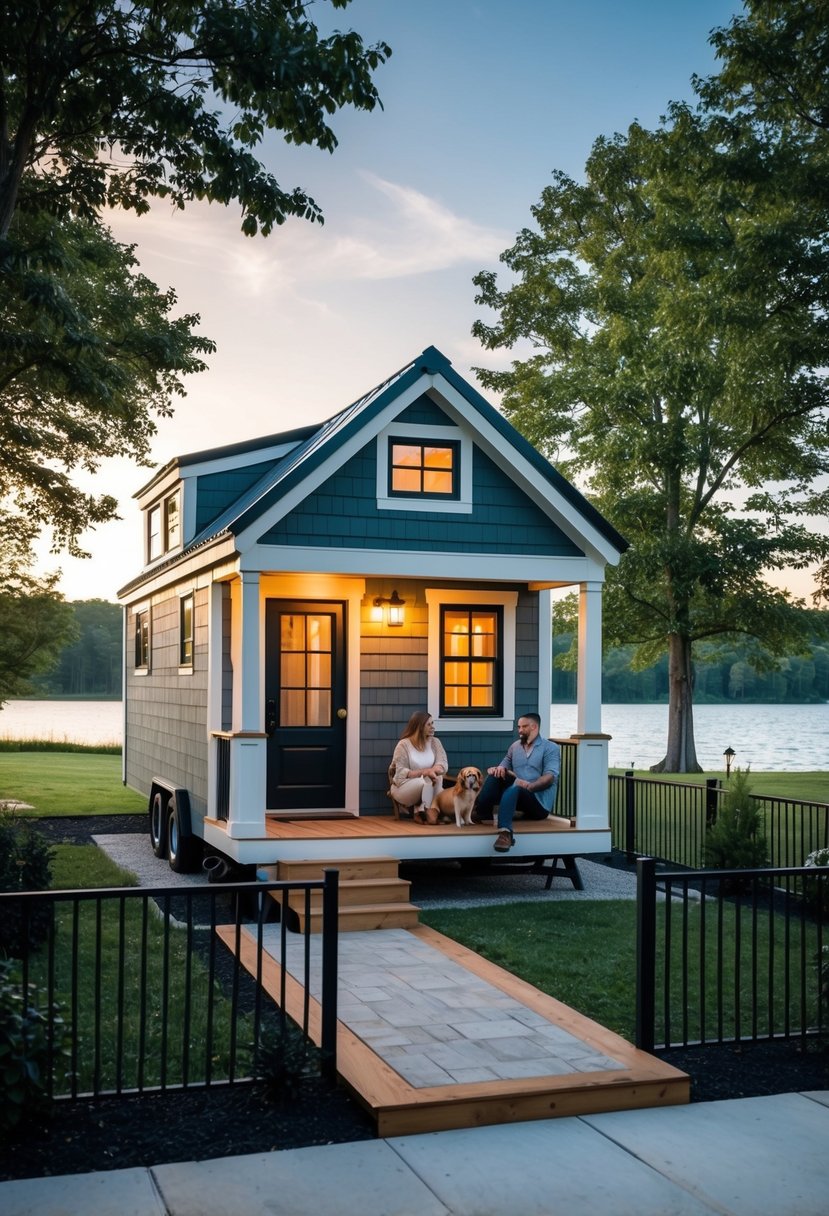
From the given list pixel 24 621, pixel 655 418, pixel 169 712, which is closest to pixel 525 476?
pixel 169 712

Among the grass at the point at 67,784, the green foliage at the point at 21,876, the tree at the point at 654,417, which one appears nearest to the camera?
the green foliage at the point at 21,876

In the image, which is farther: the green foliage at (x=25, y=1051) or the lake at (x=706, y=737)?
the lake at (x=706, y=737)

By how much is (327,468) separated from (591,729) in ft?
13.1

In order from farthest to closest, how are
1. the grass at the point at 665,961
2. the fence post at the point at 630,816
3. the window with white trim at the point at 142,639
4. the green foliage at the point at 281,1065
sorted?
the window with white trim at the point at 142,639, the fence post at the point at 630,816, the grass at the point at 665,961, the green foliage at the point at 281,1065

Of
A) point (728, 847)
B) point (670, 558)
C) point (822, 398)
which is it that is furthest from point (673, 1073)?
point (670, 558)

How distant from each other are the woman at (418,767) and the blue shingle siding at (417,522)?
6.26 feet

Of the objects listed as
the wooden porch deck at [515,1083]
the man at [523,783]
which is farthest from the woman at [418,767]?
the wooden porch deck at [515,1083]

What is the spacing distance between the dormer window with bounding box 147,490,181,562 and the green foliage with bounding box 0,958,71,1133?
33.0ft

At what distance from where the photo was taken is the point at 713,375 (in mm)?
23375

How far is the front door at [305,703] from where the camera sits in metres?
12.3

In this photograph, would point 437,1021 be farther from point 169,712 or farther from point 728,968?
point 169,712

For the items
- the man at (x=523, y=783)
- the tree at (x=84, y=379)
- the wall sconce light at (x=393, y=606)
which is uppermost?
the tree at (x=84, y=379)

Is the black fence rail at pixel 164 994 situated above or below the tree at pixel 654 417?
below

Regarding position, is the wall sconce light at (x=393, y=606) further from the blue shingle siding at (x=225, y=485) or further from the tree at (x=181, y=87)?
the tree at (x=181, y=87)
